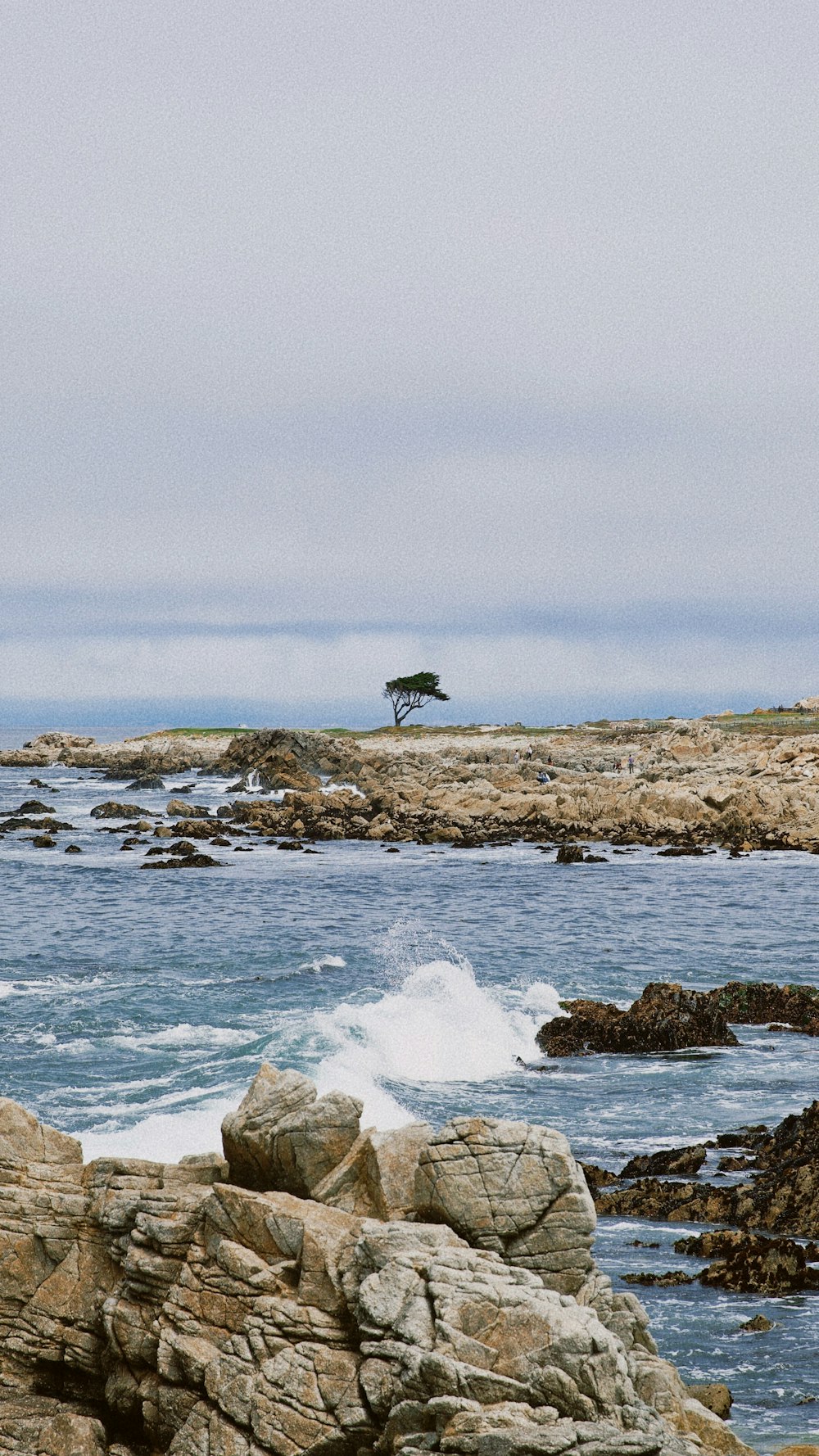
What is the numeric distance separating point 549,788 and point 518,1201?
77.3 m

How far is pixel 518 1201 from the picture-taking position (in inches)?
439

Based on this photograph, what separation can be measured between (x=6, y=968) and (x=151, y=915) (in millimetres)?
10876

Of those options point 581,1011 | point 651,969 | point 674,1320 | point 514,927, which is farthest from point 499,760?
point 674,1320

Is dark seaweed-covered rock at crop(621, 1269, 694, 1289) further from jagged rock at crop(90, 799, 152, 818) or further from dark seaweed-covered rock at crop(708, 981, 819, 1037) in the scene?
jagged rock at crop(90, 799, 152, 818)

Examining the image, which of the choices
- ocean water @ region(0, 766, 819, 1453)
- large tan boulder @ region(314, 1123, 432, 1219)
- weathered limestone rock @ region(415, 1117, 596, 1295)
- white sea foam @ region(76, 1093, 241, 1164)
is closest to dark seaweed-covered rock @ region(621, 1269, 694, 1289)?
ocean water @ region(0, 766, 819, 1453)

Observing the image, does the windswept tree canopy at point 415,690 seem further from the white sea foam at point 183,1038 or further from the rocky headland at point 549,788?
the white sea foam at point 183,1038

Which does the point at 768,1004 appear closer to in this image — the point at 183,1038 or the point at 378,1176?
the point at 183,1038

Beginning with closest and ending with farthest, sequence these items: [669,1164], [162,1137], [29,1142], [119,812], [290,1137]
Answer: [290,1137]
[29,1142]
[669,1164]
[162,1137]
[119,812]

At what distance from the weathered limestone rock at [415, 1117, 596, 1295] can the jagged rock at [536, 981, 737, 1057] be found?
56.5ft

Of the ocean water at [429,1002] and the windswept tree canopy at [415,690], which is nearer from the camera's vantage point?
the ocean water at [429,1002]

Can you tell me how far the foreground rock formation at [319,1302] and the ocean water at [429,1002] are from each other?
3602 mm

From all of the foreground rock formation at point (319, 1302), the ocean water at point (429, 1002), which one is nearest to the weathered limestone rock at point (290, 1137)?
the foreground rock formation at point (319, 1302)

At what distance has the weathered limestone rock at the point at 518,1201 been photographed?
36.4 feet

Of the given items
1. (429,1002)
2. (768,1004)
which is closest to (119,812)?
(429,1002)
